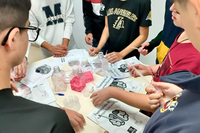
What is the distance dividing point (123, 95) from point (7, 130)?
572 mm

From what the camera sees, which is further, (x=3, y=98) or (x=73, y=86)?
(x=73, y=86)

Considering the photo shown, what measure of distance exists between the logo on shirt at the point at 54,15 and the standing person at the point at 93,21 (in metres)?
0.27

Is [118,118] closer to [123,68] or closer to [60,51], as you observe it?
[123,68]

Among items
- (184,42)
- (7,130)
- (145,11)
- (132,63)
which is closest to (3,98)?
(7,130)

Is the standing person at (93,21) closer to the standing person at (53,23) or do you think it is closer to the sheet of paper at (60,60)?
the standing person at (53,23)

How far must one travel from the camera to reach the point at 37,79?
113cm

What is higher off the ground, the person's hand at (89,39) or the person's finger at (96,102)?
the person's hand at (89,39)

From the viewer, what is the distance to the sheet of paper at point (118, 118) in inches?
31.0

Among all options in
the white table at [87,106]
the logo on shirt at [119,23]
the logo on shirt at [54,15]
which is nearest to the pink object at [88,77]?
the white table at [87,106]

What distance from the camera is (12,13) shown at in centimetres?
60

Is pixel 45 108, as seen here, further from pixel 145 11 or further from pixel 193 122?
pixel 145 11

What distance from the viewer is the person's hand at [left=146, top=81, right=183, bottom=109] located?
0.69m

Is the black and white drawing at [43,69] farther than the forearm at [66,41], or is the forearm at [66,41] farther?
the forearm at [66,41]

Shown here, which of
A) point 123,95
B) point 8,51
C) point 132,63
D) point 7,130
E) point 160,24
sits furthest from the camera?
point 160,24
